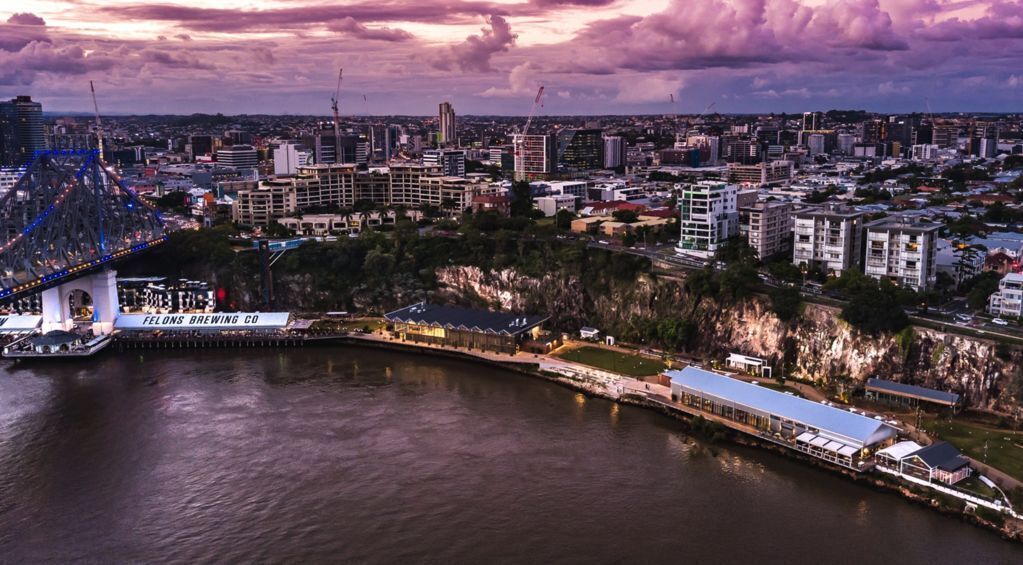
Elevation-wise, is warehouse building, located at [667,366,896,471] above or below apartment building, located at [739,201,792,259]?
below

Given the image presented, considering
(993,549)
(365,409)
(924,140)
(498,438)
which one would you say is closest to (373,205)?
(365,409)

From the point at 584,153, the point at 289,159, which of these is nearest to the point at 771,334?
the point at 289,159

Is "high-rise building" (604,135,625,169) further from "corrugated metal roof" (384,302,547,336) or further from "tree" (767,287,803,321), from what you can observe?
Result: "tree" (767,287,803,321)

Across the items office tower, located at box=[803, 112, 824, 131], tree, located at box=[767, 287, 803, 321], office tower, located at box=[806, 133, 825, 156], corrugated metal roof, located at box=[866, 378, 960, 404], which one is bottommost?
corrugated metal roof, located at box=[866, 378, 960, 404]

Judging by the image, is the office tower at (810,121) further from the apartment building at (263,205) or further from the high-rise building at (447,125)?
the apartment building at (263,205)

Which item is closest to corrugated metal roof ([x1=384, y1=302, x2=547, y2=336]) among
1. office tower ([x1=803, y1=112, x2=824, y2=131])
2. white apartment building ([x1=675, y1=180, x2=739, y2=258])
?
white apartment building ([x1=675, y1=180, x2=739, y2=258])

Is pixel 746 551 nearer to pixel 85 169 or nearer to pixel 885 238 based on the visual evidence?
pixel 885 238

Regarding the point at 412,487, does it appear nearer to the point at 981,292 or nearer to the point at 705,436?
the point at 705,436
